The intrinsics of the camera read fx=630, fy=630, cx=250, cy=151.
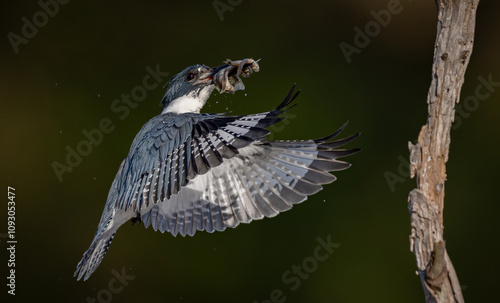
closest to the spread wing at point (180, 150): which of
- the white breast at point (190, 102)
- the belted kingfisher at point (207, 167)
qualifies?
the belted kingfisher at point (207, 167)

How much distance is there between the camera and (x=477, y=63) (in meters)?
4.65

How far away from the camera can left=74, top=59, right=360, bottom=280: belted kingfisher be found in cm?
267

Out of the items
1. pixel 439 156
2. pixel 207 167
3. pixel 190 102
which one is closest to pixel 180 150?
pixel 207 167

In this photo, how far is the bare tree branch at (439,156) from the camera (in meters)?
2.13

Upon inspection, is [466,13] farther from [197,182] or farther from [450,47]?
[197,182]

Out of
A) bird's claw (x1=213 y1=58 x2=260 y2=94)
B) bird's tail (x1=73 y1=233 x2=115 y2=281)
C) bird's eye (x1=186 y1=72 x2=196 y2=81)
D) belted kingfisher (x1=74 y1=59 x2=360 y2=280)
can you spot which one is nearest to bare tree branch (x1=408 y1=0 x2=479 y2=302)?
belted kingfisher (x1=74 y1=59 x2=360 y2=280)

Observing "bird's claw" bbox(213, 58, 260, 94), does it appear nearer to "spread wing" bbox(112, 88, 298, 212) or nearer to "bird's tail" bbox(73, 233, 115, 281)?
"spread wing" bbox(112, 88, 298, 212)

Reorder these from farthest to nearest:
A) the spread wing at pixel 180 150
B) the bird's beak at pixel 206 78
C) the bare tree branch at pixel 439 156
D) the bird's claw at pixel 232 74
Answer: the bird's beak at pixel 206 78, the bird's claw at pixel 232 74, the spread wing at pixel 180 150, the bare tree branch at pixel 439 156

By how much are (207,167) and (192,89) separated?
92 cm

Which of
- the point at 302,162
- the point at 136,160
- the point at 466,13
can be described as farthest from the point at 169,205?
the point at 466,13

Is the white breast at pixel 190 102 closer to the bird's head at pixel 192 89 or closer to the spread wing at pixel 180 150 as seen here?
the bird's head at pixel 192 89

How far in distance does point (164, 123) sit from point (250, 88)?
176 cm

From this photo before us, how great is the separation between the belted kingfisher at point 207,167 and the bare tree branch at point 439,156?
0.47 metres

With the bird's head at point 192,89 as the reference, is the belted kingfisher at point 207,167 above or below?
below
